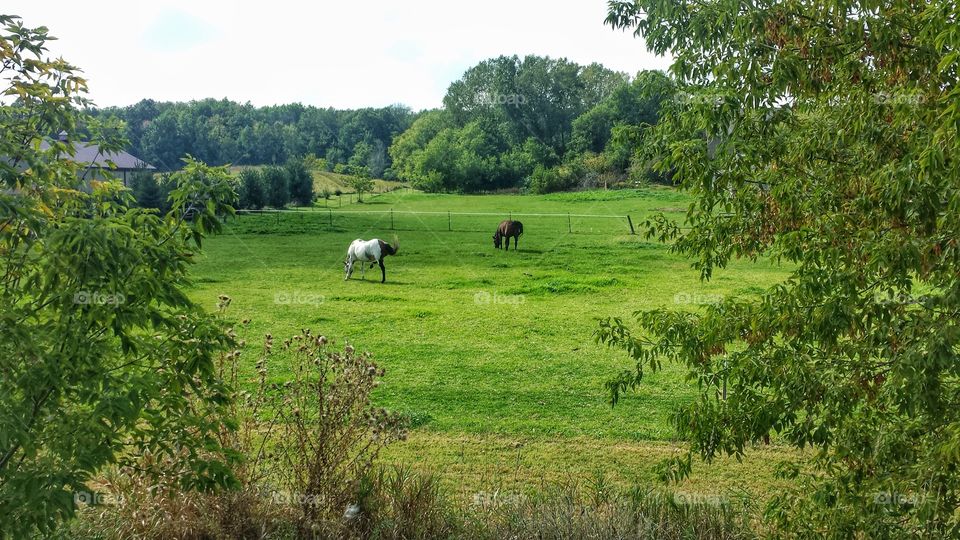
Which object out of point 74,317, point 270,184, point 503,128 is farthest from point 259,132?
point 74,317

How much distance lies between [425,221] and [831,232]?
3551 cm

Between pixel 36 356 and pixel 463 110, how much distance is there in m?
51.4

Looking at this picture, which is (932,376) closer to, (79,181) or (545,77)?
(79,181)

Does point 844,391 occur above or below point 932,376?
below

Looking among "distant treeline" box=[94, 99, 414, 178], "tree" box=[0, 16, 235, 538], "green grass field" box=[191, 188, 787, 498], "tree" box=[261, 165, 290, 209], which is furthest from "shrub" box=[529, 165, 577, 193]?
"tree" box=[0, 16, 235, 538]

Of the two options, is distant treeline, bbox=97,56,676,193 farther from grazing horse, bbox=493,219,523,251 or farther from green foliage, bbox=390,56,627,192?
grazing horse, bbox=493,219,523,251

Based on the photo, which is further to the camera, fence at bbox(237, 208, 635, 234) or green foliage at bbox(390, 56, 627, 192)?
green foliage at bbox(390, 56, 627, 192)

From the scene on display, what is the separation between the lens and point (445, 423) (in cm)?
1180

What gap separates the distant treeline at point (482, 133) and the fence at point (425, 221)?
4.82 m

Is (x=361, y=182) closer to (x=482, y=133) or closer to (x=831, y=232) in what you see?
(x=482, y=133)

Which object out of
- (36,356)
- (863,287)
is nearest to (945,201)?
(863,287)

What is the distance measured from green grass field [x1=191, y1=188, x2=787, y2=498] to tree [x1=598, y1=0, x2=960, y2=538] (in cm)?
202

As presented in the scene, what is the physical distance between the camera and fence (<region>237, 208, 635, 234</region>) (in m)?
37.7

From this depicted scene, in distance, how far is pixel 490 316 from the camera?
19719mm
